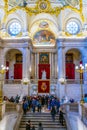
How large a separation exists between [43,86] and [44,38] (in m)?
9.65

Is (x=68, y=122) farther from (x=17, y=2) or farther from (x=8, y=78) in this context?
(x=8, y=78)

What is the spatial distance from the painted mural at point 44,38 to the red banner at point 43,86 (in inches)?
323

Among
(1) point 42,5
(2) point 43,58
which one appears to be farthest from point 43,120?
(2) point 43,58

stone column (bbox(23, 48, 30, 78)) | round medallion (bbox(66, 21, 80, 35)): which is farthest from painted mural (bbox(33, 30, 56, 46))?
stone column (bbox(23, 48, 30, 78))

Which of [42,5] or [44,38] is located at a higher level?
[42,5]

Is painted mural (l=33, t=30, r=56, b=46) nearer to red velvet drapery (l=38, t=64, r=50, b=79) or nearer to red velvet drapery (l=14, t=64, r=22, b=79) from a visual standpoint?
red velvet drapery (l=38, t=64, r=50, b=79)

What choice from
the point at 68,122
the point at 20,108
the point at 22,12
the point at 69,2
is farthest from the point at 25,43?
the point at 68,122

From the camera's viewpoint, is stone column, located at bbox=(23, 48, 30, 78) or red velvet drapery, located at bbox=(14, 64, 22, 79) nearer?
stone column, located at bbox=(23, 48, 30, 78)

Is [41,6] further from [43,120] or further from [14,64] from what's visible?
[14,64]

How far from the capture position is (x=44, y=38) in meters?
41.0

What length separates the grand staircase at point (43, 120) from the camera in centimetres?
1943

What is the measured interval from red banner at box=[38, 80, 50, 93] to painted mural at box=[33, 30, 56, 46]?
8.19 meters

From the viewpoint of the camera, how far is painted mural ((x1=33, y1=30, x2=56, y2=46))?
40.7 metres

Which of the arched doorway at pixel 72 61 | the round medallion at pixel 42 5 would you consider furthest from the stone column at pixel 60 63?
the round medallion at pixel 42 5
